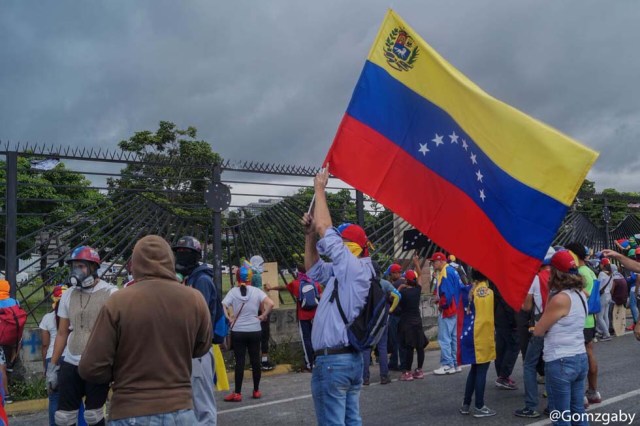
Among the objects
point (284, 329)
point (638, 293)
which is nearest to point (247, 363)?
point (284, 329)

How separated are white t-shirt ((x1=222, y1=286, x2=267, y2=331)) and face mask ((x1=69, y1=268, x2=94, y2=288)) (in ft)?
10.1

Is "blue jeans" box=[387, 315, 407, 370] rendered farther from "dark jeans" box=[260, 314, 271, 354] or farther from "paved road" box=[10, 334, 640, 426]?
"dark jeans" box=[260, 314, 271, 354]

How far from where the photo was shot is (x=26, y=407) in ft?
25.7

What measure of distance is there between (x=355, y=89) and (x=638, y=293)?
343 inches

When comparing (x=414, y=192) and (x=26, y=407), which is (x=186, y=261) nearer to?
(x=414, y=192)

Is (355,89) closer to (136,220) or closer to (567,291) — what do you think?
(567,291)

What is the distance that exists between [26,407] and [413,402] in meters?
5.04

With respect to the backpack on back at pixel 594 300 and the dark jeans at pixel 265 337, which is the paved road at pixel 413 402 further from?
the backpack on back at pixel 594 300

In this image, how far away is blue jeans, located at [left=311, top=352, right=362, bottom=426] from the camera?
12.6 feet

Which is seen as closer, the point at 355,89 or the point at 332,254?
the point at 332,254

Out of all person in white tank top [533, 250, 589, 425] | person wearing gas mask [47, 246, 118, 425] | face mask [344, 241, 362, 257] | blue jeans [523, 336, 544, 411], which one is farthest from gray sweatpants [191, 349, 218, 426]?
blue jeans [523, 336, 544, 411]

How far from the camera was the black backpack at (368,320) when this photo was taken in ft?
12.8

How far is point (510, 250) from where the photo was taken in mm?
4648

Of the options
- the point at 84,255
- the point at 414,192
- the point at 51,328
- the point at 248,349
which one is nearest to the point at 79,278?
the point at 84,255
